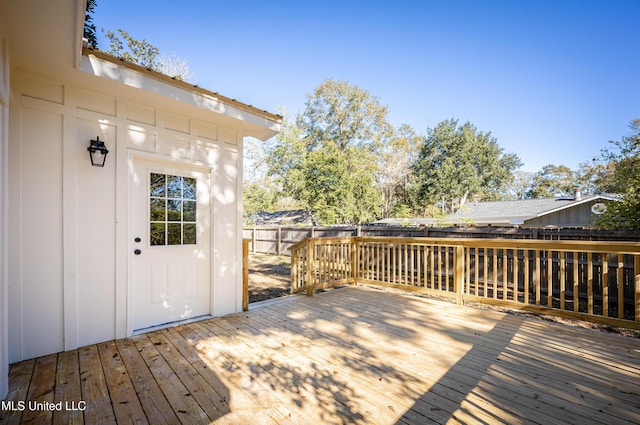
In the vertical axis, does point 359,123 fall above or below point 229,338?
above

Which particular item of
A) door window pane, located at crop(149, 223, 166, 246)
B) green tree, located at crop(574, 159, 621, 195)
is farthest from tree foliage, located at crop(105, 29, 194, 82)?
green tree, located at crop(574, 159, 621, 195)

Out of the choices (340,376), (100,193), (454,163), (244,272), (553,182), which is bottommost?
(340,376)

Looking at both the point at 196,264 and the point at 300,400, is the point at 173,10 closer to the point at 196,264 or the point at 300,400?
the point at 196,264

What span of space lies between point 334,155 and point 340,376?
11.1 m

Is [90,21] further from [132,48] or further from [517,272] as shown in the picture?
[517,272]

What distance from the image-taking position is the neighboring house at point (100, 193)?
81.7 inches

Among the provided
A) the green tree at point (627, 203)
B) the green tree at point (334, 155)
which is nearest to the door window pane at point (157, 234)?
the green tree at point (627, 203)

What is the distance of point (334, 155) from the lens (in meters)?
12.5

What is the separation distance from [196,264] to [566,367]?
380cm

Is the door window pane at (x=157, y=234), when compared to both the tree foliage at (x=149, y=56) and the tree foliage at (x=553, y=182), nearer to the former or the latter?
the tree foliage at (x=149, y=56)

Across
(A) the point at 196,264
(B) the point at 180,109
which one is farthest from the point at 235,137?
(A) the point at 196,264

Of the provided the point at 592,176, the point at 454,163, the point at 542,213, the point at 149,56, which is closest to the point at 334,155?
the point at 149,56

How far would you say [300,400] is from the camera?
5.83ft

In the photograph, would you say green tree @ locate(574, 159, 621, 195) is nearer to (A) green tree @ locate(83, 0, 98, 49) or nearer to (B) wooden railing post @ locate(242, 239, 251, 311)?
(B) wooden railing post @ locate(242, 239, 251, 311)
